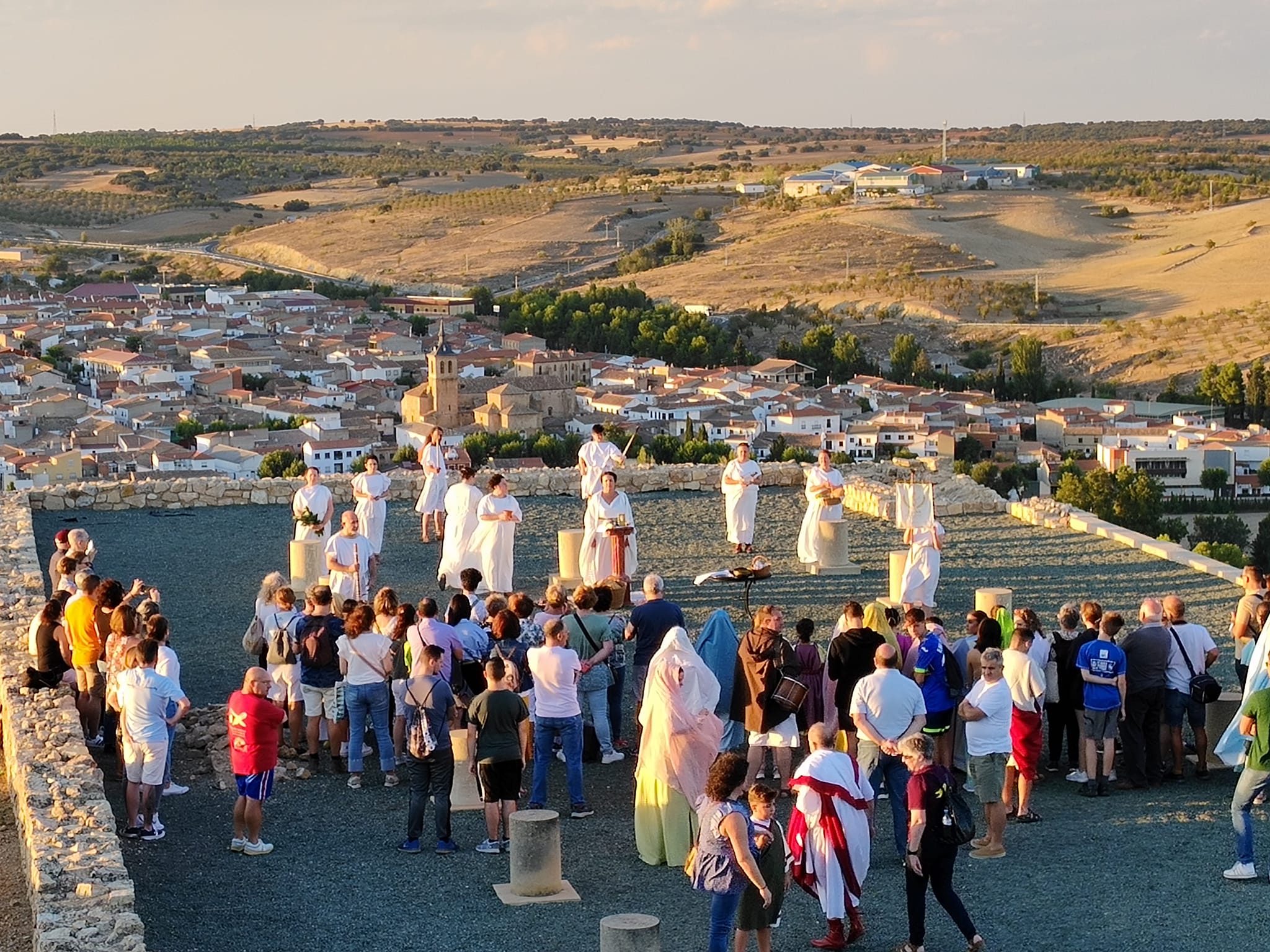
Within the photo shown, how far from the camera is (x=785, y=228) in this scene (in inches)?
5591

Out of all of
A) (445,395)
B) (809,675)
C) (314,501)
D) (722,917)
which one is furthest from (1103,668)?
(445,395)

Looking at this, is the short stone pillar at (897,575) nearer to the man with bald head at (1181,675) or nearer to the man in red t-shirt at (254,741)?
the man with bald head at (1181,675)

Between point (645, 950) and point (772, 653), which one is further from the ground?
point (772, 653)

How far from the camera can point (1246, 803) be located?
9102mm

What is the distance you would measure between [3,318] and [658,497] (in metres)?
111

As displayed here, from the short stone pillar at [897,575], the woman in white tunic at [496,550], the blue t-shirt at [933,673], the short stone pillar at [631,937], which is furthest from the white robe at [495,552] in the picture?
the short stone pillar at [631,937]

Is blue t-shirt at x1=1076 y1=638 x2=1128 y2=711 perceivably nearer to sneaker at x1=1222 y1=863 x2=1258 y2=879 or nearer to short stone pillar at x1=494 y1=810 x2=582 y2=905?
sneaker at x1=1222 y1=863 x2=1258 y2=879

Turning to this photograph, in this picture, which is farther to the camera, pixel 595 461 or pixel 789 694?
pixel 595 461

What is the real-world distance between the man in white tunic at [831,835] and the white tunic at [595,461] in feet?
28.6

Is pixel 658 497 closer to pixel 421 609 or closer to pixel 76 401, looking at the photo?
pixel 421 609

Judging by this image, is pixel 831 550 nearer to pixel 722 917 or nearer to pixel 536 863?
pixel 536 863

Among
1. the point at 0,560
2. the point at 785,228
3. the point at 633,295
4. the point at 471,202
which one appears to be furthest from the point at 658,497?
the point at 471,202

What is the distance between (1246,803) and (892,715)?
5.63 feet

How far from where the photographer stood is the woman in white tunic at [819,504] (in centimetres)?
1712
